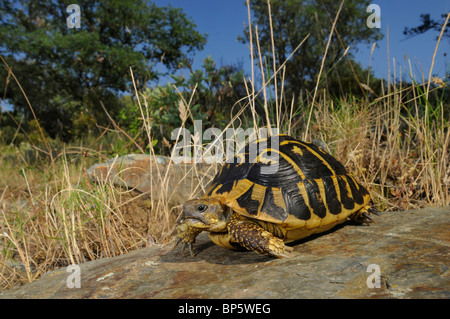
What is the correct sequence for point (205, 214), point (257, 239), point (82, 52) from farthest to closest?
point (82, 52), point (205, 214), point (257, 239)

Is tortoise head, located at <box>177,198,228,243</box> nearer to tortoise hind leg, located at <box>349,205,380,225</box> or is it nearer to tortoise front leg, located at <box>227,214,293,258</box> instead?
tortoise front leg, located at <box>227,214,293,258</box>

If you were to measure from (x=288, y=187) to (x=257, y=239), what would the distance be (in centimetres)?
50

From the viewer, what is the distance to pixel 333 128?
17.3ft

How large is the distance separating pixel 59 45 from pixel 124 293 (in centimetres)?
1739

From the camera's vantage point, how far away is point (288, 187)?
8.59 feet

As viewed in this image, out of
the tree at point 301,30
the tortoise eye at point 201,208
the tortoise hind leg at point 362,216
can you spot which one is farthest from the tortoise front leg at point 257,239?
the tree at point 301,30

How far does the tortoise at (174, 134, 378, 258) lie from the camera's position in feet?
8.03

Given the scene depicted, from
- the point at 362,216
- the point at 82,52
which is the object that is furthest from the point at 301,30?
the point at 362,216

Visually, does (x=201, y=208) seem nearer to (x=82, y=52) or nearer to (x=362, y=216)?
(x=362, y=216)

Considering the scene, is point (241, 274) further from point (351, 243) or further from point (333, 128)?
point (333, 128)

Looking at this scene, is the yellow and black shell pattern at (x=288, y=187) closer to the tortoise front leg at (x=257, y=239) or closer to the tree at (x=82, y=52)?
the tortoise front leg at (x=257, y=239)

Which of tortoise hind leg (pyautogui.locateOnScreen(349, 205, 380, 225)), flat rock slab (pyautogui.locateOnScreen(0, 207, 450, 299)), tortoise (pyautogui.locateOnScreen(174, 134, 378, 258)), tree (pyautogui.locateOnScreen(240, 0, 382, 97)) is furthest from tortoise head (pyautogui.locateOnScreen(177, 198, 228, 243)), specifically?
tree (pyautogui.locateOnScreen(240, 0, 382, 97))

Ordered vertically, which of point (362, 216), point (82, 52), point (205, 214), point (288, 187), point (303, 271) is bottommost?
point (303, 271)
